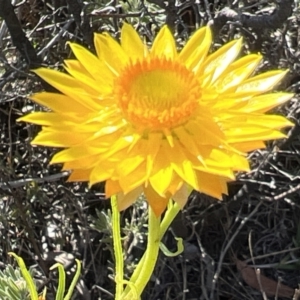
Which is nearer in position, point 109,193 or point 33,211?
point 109,193

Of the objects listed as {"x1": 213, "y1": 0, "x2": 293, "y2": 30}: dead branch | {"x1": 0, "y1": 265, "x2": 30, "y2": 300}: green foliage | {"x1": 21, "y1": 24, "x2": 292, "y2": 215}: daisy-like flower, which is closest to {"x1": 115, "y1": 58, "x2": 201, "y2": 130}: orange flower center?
{"x1": 21, "y1": 24, "x2": 292, "y2": 215}: daisy-like flower

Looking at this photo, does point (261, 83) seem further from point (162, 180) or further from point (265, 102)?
point (162, 180)

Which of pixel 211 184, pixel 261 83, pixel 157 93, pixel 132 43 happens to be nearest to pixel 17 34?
pixel 132 43

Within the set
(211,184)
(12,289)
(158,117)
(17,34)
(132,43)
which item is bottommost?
(12,289)

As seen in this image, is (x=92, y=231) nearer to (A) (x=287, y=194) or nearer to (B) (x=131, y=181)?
(A) (x=287, y=194)

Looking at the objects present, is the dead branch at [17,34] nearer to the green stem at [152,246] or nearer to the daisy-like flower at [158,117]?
the daisy-like flower at [158,117]

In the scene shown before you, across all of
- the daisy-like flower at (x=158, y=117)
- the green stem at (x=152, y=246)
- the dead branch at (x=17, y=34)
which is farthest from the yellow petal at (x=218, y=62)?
the dead branch at (x=17, y=34)

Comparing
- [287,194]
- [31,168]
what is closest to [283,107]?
[287,194]

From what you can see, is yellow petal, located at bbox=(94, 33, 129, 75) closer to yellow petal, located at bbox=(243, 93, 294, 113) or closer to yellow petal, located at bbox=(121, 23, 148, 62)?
yellow petal, located at bbox=(121, 23, 148, 62)
